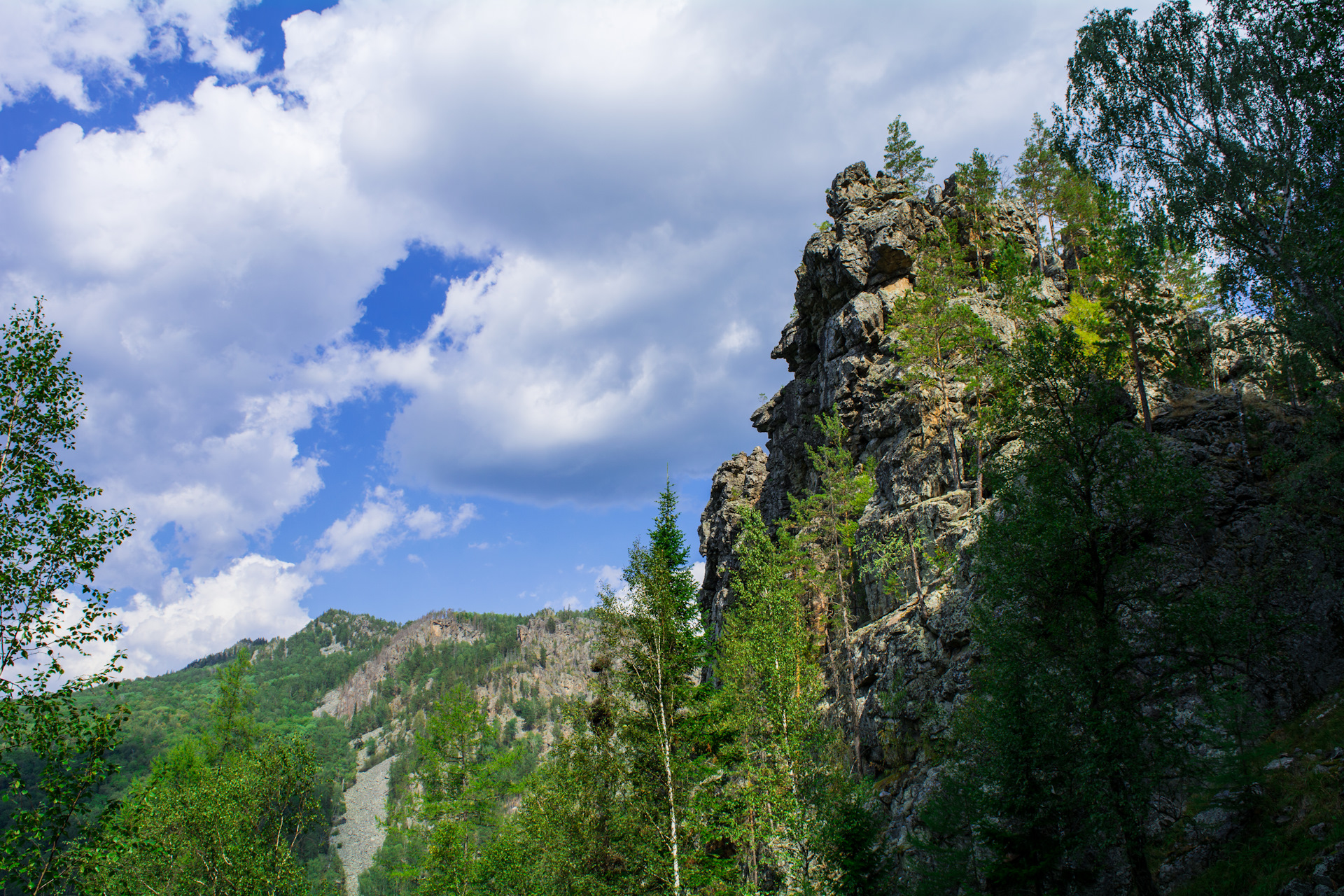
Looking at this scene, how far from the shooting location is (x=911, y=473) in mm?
41312

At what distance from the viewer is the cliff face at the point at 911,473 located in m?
23.4

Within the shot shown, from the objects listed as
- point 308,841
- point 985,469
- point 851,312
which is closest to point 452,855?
point 985,469

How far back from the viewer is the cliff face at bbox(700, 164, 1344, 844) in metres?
23.4

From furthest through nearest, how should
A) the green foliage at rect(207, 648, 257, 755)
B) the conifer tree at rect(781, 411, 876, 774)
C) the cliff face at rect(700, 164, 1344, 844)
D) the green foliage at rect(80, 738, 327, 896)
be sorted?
the green foliage at rect(207, 648, 257, 755) < the conifer tree at rect(781, 411, 876, 774) < the green foliage at rect(80, 738, 327, 896) < the cliff face at rect(700, 164, 1344, 844)

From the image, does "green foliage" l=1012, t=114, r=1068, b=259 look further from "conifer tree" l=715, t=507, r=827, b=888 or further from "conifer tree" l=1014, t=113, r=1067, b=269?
"conifer tree" l=715, t=507, r=827, b=888

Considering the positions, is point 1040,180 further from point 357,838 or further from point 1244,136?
point 357,838

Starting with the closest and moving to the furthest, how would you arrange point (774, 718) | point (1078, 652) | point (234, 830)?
point (1078, 652) → point (774, 718) → point (234, 830)

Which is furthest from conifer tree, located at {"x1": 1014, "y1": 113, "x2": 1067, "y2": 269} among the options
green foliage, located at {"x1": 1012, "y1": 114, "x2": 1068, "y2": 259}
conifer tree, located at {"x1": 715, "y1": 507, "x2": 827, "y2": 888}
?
conifer tree, located at {"x1": 715, "y1": 507, "x2": 827, "y2": 888}

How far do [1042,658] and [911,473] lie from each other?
74.5 feet

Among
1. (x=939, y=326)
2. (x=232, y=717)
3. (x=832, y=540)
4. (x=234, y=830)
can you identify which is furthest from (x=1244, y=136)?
(x=232, y=717)

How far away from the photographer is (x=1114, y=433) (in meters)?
20.5

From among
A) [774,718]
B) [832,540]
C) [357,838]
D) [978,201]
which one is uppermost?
→ [978,201]

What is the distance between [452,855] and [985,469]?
3354cm

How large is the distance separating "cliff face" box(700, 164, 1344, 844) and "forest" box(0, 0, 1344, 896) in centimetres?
27
